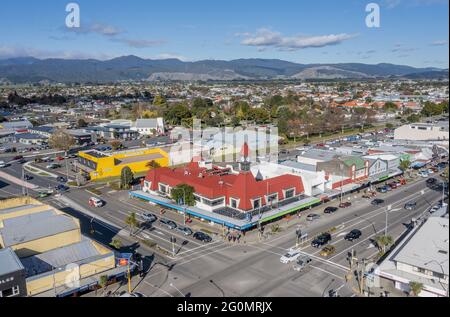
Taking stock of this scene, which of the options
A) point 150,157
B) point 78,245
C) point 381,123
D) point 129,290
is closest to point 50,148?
point 150,157

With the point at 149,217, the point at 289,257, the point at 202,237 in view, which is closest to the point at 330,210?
the point at 289,257

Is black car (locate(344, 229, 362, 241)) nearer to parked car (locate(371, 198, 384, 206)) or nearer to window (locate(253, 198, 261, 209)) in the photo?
window (locate(253, 198, 261, 209))

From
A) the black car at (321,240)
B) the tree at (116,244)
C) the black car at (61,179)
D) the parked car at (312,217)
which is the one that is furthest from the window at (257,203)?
the black car at (61,179)

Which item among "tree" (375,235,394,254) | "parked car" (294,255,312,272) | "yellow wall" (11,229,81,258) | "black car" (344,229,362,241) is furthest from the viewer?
"black car" (344,229,362,241)

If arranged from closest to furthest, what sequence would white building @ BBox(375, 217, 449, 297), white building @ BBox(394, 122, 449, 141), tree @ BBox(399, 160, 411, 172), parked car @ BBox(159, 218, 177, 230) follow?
white building @ BBox(375, 217, 449, 297), parked car @ BBox(159, 218, 177, 230), tree @ BBox(399, 160, 411, 172), white building @ BBox(394, 122, 449, 141)

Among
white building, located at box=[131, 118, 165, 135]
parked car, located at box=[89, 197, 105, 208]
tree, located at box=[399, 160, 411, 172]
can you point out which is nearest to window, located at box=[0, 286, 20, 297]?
parked car, located at box=[89, 197, 105, 208]

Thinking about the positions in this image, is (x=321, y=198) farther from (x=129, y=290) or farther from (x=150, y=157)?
(x=150, y=157)

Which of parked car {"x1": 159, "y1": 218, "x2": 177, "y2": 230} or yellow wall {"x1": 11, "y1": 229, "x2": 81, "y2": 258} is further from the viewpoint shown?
parked car {"x1": 159, "y1": 218, "x2": 177, "y2": 230}

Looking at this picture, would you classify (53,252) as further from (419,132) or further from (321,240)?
(419,132)
